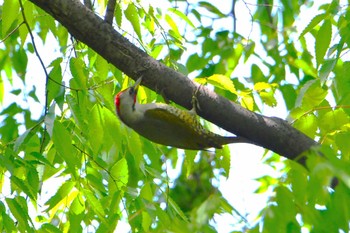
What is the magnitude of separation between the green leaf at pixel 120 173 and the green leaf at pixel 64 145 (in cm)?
43

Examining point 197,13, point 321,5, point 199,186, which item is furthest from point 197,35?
point 199,186

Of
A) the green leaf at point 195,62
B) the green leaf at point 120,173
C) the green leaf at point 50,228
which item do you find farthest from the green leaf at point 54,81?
the green leaf at point 195,62

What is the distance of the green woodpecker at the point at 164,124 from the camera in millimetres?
4844

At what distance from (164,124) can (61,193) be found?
2.68 ft

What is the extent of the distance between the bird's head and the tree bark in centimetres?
56

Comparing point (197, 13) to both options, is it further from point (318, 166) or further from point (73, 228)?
point (318, 166)

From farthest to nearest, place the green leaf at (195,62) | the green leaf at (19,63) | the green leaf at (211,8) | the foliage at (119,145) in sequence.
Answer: the green leaf at (211,8) < the green leaf at (19,63) < the green leaf at (195,62) < the foliage at (119,145)

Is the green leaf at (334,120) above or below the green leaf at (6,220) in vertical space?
above

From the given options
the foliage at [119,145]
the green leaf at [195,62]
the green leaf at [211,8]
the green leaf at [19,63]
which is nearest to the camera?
the foliage at [119,145]

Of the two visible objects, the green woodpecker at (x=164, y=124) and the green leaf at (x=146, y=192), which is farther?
the green woodpecker at (x=164, y=124)

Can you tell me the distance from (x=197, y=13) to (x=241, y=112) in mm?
3094

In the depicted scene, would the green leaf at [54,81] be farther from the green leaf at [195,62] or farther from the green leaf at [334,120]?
the green leaf at [195,62]

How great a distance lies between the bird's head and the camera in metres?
4.75

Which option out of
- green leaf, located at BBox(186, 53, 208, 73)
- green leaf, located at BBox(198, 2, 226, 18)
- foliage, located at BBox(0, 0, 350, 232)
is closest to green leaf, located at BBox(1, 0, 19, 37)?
foliage, located at BBox(0, 0, 350, 232)
